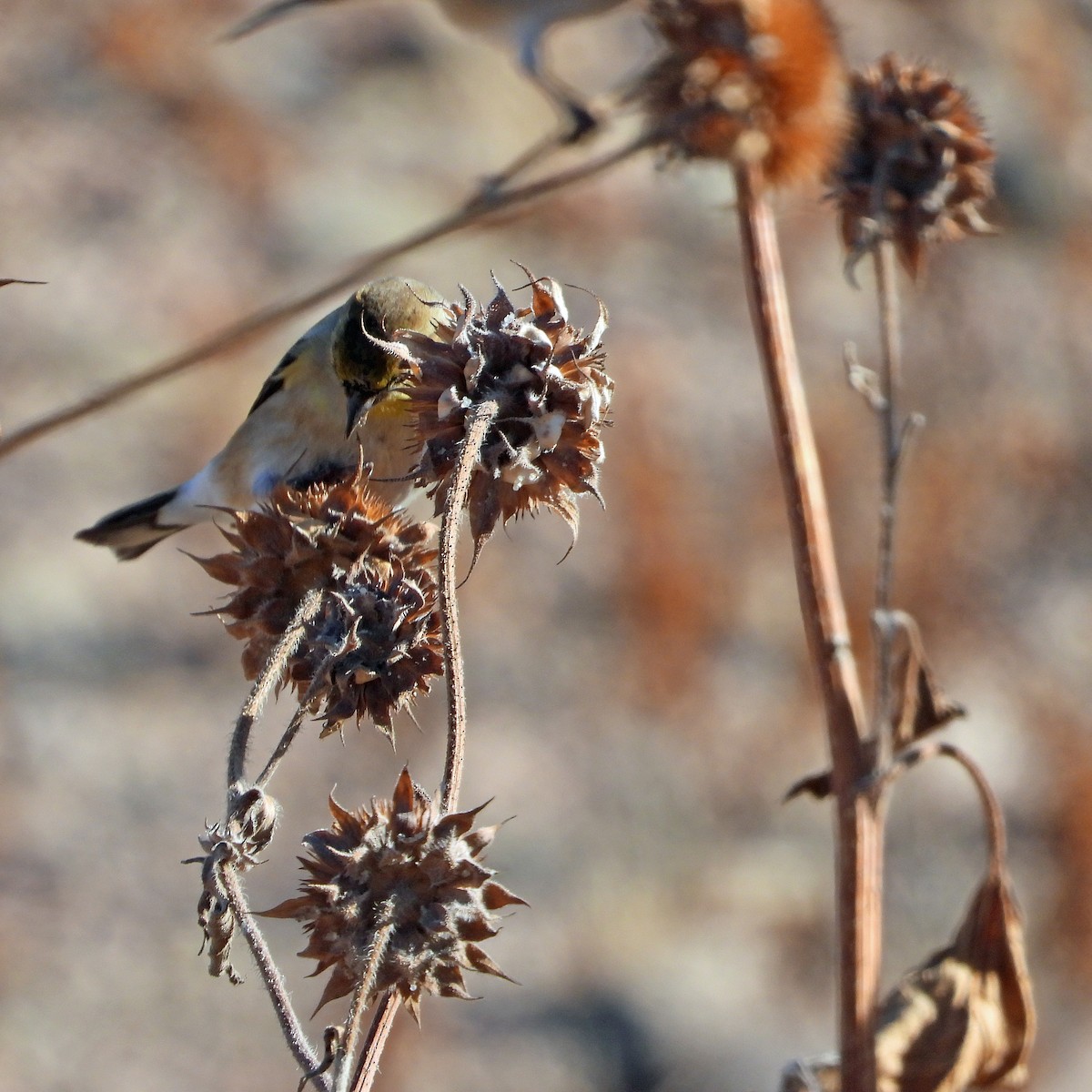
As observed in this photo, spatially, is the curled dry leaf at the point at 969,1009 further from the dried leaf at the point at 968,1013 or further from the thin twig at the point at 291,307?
the thin twig at the point at 291,307

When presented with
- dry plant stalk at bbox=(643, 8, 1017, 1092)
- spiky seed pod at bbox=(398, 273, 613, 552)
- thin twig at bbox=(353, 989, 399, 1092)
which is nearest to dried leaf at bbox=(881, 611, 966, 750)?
dry plant stalk at bbox=(643, 8, 1017, 1092)

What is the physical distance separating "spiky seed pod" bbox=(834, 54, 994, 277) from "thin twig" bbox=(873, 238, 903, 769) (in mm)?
106

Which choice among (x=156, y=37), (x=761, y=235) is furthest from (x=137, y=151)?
(x=761, y=235)

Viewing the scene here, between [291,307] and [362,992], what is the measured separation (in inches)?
22.6

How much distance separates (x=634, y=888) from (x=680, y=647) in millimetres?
1530

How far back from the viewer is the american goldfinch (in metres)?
2.39

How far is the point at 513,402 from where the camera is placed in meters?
1.22

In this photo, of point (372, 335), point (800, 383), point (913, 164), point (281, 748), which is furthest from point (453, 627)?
point (372, 335)

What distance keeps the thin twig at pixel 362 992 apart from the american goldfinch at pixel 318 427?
1094 millimetres

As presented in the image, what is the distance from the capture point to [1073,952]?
8375 millimetres

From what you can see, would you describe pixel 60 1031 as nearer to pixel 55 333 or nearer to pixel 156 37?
pixel 55 333

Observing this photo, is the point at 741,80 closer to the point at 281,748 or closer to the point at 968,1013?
the point at 281,748

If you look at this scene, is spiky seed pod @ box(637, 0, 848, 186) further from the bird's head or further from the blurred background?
the blurred background

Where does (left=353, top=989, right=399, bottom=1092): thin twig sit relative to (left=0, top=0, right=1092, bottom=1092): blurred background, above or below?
below
